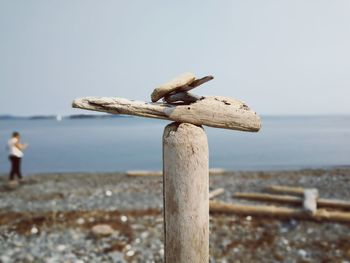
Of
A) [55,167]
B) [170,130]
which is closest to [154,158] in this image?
[55,167]

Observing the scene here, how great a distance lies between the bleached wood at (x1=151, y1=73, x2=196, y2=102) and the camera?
3.49 meters

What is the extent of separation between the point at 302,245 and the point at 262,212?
7.22 ft

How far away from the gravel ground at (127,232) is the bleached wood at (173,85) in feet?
17.7

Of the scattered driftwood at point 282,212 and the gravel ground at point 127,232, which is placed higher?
the scattered driftwood at point 282,212

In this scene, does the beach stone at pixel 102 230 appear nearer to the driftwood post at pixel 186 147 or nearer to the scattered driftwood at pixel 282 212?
the scattered driftwood at pixel 282 212

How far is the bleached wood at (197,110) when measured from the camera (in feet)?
11.2

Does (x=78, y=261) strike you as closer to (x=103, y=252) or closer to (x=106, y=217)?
(x=103, y=252)

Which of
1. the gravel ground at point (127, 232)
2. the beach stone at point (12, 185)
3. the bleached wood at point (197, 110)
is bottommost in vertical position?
the beach stone at point (12, 185)

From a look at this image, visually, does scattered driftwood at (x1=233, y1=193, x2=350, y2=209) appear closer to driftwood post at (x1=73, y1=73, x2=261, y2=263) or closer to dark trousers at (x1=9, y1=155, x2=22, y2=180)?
driftwood post at (x1=73, y1=73, x2=261, y2=263)

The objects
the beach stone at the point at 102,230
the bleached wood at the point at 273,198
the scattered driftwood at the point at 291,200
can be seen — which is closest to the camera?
the beach stone at the point at 102,230

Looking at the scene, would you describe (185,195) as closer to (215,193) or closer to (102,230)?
(102,230)

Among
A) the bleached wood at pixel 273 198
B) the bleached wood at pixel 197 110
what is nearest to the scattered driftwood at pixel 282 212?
the bleached wood at pixel 273 198

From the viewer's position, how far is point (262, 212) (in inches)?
420

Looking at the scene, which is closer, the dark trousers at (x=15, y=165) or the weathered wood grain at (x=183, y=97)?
the weathered wood grain at (x=183, y=97)
